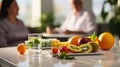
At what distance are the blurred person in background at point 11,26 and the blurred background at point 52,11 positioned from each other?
3495mm

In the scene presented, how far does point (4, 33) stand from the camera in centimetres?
396

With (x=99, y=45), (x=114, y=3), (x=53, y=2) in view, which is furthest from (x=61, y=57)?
(x=53, y=2)

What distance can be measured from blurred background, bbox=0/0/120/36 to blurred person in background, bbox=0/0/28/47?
3495 millimetres

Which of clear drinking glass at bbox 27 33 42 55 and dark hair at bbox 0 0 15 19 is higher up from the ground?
dark hair at bbox 0 0 15 19

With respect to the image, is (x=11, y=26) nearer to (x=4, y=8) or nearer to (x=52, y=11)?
(x=4, y=8)

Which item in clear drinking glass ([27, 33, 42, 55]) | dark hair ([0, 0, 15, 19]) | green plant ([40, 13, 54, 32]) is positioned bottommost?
green plant ([40, 13, 54, 32])

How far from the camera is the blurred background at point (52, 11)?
789 cm

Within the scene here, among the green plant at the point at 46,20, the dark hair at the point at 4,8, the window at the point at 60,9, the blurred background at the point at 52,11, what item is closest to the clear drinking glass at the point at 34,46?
the dark hair at the point at 4,8

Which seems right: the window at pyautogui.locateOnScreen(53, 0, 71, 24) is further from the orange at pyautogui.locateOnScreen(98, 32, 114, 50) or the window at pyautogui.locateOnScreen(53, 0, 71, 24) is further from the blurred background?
the orange at pyautogui.locateOnScreen(98, 32, 114, 50)

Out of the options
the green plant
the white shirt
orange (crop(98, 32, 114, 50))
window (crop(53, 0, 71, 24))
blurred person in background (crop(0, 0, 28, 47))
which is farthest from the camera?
window (crop(53, 0, 71, 24))

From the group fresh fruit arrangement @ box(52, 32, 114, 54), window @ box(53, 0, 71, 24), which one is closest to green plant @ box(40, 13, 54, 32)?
window @ box(53, 0, 71, 24)

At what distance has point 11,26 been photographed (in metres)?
4.05

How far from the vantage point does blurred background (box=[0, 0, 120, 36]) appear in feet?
25.9

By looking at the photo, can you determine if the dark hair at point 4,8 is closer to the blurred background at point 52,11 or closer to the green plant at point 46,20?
the blurred background at point 52,11
